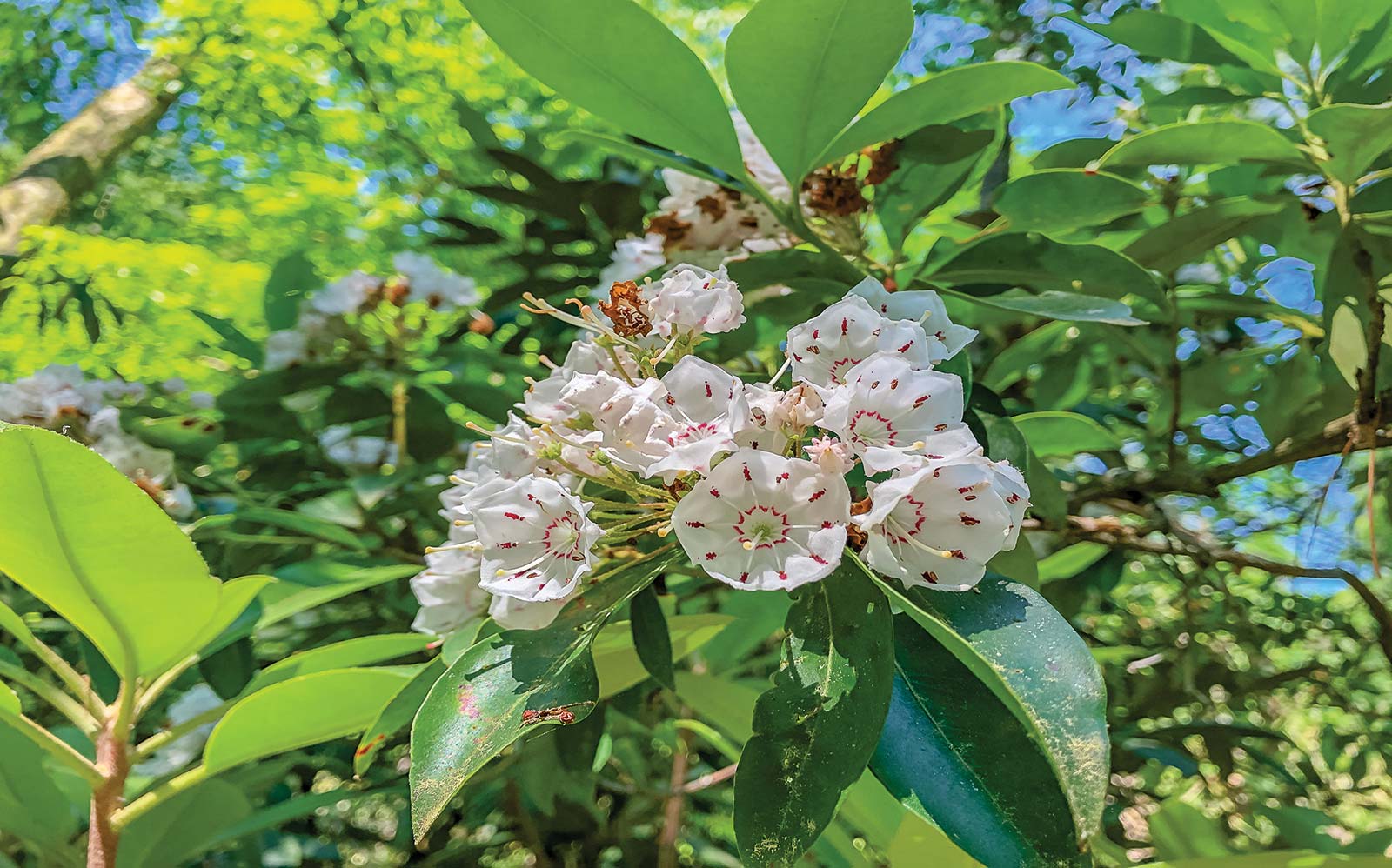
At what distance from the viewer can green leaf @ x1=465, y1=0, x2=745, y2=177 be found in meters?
0.76

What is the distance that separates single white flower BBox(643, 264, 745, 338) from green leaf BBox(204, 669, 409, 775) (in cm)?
41

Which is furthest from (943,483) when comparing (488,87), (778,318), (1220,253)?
(488,87)

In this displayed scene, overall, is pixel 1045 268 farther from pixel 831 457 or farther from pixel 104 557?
pixel 104 557

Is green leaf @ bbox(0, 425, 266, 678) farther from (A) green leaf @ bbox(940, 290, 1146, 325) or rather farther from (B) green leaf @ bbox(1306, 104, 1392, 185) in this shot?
(B) green leaf @ bbox(1306, 104, 1392, 185)

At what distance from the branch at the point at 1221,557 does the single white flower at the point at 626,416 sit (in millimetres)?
482

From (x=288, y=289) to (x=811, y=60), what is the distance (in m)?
1.13

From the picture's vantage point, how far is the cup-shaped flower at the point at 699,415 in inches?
23.6

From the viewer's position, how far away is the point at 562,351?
1.69m

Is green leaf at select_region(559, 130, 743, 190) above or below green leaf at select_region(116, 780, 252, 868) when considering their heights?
above

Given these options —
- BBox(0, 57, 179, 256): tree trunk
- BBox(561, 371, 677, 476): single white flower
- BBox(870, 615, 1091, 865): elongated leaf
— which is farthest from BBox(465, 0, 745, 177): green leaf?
BBox(0, 57, 179, 256): tree trunk

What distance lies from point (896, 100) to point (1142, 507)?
70 centimetres

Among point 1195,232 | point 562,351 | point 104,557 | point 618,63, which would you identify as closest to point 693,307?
point 618,63

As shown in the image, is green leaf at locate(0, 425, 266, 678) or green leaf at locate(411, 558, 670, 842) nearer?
green leaf at locate(411, 558, 670, 842)

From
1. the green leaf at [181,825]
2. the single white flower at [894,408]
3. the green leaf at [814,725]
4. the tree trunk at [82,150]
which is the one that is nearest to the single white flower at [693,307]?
the single white flower at [894,408]
